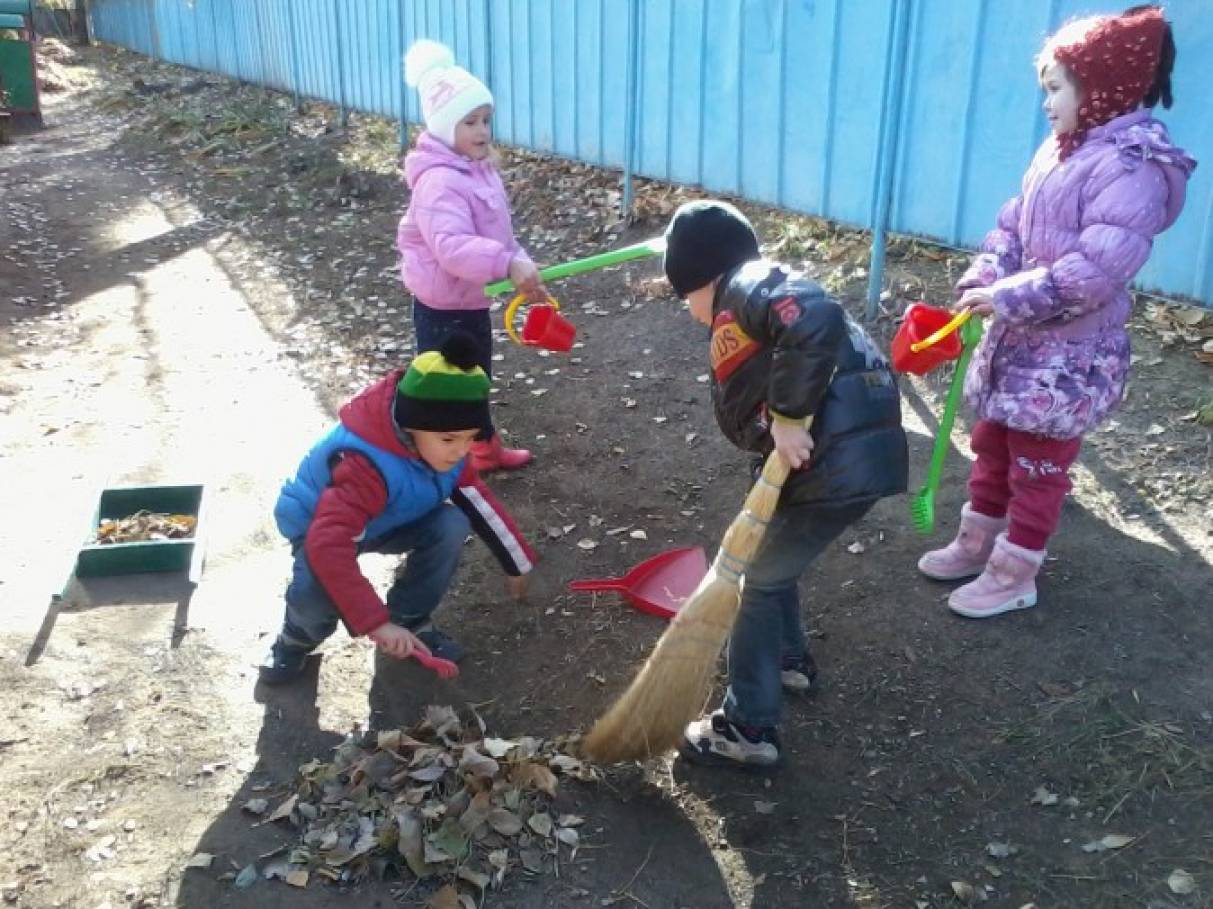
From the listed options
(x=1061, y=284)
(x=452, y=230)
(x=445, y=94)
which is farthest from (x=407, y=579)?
(x=1061, y=284)

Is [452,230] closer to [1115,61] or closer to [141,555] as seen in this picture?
[141,555]

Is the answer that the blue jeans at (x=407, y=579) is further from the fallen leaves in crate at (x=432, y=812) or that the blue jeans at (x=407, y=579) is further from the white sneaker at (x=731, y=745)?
the white sneaker at (x=731, y=745)

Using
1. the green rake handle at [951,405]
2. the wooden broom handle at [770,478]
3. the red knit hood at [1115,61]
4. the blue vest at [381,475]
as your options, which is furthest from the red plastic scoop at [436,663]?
the red knit hood at [1115,61]

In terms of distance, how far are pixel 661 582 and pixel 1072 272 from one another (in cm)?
164

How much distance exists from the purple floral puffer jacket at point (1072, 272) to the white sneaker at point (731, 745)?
1.19m

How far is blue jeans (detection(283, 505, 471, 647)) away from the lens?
10.4 feet

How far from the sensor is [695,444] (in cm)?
487

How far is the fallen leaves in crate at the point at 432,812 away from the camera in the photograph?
2.64m

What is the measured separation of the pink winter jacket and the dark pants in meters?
0.05

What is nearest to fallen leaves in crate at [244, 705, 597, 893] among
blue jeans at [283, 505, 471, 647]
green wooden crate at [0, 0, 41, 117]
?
blue jeans at [283, 505, 471, 647]

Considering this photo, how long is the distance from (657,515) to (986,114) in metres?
2.27

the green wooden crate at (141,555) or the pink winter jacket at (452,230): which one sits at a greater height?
the pink winter jacket at (452,230)

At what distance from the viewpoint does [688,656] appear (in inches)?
110

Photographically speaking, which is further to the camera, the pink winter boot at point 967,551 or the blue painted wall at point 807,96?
the blue painted wall at point 807,96
